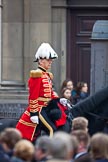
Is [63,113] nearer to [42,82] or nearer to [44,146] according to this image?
[42,82]

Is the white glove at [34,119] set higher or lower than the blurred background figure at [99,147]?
lower

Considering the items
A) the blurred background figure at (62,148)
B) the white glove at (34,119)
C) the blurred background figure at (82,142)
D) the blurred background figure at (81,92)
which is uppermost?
the blurred background figure at (62,148)

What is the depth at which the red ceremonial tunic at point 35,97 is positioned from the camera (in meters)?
14.7

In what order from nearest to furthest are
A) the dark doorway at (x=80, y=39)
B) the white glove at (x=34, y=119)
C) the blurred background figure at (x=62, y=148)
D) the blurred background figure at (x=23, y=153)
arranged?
1. the blurred background figure at (x=62, y=148)
2. the blurred background figure at (x=23, y=153)
3. the white glove at (x=34, y=119)
4. the dark doorway at (x=80, y=39)

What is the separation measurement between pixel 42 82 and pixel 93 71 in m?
3.00

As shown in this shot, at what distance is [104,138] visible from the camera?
10805 mm

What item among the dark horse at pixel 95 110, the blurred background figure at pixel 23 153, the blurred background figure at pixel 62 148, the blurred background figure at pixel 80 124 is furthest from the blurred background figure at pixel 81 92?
the blurred background figure at pixel 62 148

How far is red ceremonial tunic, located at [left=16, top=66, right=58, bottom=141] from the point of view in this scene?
14672 millimetres

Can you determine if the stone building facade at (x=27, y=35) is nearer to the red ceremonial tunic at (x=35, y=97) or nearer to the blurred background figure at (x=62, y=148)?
the red ceremonial tunic at (x=35, y=97)

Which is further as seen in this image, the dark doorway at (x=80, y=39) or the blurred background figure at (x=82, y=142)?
the dark doorway at (x=80, y=39)

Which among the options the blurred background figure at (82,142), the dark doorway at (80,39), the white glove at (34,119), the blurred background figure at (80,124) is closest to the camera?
the blurred background figure at (82,142)

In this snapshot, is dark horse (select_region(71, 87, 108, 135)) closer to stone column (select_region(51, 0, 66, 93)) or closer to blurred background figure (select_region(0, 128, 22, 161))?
blurred background figure (select_region(0, 128, 22, 161))

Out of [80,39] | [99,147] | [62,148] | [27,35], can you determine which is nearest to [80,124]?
[99,147]

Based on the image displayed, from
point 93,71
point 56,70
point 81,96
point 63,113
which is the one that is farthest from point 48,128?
point 56,70
